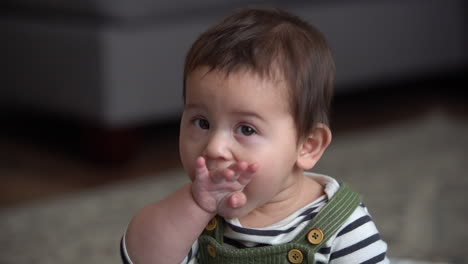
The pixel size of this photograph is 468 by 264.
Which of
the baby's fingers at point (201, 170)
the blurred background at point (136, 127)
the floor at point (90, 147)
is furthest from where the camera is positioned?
the floor at point (90, 147)

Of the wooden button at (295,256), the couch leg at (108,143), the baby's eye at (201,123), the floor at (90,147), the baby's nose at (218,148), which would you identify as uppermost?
the baby's eye at (201,123)

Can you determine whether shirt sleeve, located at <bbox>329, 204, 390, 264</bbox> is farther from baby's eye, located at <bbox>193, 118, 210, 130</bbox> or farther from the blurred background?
the blurred background

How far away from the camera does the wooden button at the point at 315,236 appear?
693 millimetres

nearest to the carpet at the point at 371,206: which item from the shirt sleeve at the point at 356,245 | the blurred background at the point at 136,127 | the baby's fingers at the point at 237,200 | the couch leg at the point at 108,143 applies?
the blurred background at the point at 136,127

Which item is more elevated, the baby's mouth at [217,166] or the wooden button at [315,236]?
the baby's mouth at [217,166]

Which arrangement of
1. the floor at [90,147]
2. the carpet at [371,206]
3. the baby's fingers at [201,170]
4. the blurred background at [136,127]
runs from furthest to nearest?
the floor at [90,147], the blurred background at [136,127], the carpet at [371,206], the baby's fingers at [201,170]

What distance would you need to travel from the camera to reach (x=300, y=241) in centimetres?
70

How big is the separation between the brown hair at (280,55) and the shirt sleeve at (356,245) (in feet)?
0.32

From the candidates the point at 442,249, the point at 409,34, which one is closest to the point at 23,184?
the point at 442,249

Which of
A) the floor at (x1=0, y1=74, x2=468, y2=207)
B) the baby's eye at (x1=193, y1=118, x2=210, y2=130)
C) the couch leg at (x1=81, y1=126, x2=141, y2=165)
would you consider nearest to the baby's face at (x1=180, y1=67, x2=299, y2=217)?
the baby's eye at (x1=193, y1=118, x2=210, y2=130)

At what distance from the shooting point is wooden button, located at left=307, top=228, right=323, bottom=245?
693 millimetres

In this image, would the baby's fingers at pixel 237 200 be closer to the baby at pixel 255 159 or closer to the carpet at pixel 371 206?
the baby at pixel 255 159

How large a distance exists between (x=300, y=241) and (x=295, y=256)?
→ 15 millimetres

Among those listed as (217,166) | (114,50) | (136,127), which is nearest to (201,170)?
(217,166)
